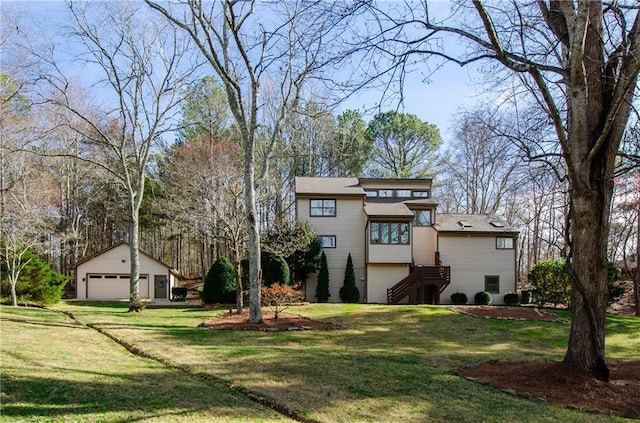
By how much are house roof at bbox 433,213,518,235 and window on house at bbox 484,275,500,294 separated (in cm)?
279

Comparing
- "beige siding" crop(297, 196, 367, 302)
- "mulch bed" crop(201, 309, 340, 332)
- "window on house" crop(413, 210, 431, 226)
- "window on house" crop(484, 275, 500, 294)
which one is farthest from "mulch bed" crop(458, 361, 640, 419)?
"window on house" crop(413, 210, 431, 226)

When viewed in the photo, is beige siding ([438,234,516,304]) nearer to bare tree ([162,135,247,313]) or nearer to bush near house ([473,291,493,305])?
bush near house ([473,291,493,305])

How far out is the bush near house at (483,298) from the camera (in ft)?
84.4

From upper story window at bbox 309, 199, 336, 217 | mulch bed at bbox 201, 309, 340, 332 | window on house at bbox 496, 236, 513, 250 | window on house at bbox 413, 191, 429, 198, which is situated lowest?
mulch bed at bbox 201, 309, 340, 332

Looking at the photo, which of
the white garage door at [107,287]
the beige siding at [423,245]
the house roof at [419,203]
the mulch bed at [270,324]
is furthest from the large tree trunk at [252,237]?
the white garage door at [107,287]

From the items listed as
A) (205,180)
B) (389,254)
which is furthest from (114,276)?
(389,254)

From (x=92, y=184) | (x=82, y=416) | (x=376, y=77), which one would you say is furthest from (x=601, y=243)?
(x=92, y=184)

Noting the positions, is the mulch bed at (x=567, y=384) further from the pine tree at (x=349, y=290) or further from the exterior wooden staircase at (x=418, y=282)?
the pine tree at (x=349, y=290)

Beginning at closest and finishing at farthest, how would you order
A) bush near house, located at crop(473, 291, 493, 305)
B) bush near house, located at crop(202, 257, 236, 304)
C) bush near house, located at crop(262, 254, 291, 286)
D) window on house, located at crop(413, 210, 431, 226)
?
bush near house, located at crop(202, 257, 236, 304), bush near house, located at crop(262, 254, 291, 286), bush near house, located at crop(473, 291, 493, 305), window on house, located at crop(413, 210, 431, 226)

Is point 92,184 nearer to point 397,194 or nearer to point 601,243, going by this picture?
point 397,194

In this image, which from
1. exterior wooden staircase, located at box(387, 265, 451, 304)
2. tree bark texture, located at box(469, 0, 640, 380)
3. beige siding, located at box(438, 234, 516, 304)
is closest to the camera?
tree bark texture, located at box(469, 0, 640, 380)

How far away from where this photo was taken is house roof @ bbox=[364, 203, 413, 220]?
82.5 ft

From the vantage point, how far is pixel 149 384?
6.05 meters

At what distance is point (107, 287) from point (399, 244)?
61.9 feet
